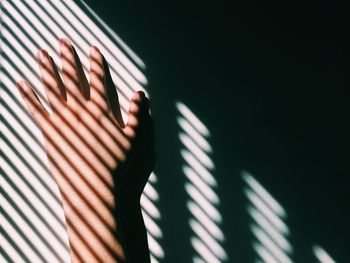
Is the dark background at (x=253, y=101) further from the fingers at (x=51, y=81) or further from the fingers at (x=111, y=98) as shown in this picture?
the fingers at (x=51, y=81)

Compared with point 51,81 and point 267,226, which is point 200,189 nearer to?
point 267,226

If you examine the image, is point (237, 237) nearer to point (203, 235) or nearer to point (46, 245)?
point (203, 235)

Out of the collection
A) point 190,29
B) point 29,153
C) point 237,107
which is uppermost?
point 190,29

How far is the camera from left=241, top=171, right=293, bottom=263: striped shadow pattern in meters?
1.17

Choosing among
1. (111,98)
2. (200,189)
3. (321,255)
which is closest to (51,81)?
(111,98)

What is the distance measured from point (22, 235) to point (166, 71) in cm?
69

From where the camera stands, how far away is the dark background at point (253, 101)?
1174 millimetres

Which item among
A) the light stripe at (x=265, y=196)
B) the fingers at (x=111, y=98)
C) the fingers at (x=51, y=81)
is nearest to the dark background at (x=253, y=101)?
the light stripe at (x=265, y=196)

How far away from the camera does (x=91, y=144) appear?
39.7 inches

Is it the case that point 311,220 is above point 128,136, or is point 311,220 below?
below

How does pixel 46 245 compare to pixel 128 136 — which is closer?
pixel 128 136

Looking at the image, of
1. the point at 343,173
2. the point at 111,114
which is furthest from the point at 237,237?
the point at 111,114

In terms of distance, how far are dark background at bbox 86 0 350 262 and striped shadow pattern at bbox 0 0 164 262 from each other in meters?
0.04

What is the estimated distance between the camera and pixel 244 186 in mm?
1183
